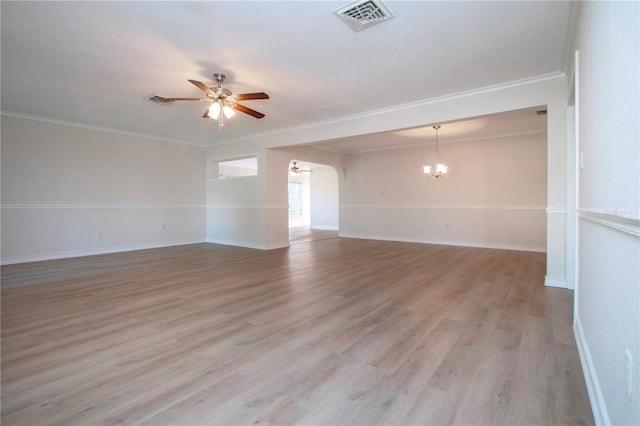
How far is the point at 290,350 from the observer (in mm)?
2162

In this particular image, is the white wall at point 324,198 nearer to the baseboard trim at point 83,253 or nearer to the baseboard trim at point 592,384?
the baseboard trim at point 83,253

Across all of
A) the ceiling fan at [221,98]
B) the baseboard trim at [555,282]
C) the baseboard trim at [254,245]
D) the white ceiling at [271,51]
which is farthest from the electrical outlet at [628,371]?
the baseboard trim at [254,245]

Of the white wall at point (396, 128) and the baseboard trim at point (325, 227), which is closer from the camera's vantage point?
the white wall at point (396, 128)

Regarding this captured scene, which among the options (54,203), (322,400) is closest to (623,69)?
(322,400)

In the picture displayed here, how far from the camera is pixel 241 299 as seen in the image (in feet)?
10.8

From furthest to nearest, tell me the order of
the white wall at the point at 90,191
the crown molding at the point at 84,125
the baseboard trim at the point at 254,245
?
1. the baseboard trim at the point at 254,245
2. the white wall at the point at 90,191
3. the crown molding at the point at 84,125

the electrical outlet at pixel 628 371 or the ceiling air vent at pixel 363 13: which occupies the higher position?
the ceiling air vent at pixel 363 13

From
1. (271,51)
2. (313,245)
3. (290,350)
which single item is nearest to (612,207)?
(290,350)

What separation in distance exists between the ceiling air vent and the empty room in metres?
A: 0.02

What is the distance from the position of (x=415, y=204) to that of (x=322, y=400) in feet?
22.6

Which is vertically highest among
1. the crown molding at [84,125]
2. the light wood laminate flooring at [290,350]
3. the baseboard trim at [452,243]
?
the crown molding at [84,125]

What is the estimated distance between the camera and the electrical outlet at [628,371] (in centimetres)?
97

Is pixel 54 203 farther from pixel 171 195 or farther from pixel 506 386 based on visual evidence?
pixel 506 386

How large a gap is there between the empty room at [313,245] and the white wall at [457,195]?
58mm
